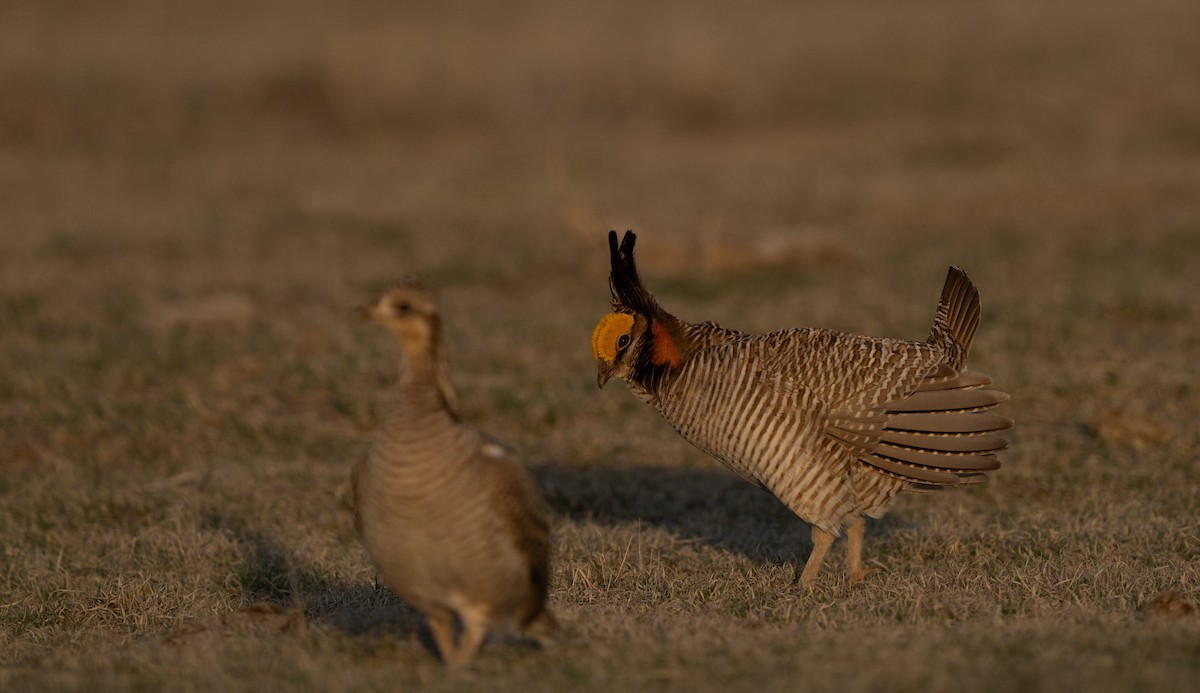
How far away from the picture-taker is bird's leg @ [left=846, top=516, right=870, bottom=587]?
18.0ft

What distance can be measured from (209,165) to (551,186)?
398 cm

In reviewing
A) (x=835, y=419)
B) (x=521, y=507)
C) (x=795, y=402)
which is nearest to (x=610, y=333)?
(x=795, y=402)

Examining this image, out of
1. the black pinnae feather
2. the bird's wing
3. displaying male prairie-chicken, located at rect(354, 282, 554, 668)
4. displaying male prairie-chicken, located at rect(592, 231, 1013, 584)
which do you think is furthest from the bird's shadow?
displaying male prairie-chicken, located at rect(354, 282, 554, 668)

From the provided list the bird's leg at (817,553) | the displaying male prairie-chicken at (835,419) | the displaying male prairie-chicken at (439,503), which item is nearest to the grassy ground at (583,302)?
the bird's leg at (817,553)

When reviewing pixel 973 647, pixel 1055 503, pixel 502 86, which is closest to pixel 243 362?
pixel 1055 503

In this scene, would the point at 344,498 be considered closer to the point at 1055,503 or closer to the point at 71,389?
the point at 71,389

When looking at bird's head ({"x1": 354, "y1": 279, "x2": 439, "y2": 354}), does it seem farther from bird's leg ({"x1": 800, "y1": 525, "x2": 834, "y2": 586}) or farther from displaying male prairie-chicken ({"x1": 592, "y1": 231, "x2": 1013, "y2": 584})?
bird's leg ({"x1": 800, "y1": 525, "x2": 834, "y2": 586})

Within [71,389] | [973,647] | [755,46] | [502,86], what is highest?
[755,46]

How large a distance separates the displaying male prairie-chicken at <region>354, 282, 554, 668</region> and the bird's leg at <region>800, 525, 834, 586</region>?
5.63 ft

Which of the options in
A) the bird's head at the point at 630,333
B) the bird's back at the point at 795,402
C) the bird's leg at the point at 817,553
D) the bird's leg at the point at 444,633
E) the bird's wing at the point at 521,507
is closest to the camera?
the bird's wing at the point at 521,507

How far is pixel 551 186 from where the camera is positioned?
50.6 feet

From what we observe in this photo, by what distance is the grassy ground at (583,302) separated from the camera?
4594mm

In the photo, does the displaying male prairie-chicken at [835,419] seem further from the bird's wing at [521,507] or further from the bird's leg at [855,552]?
the bird's wing at [521,507]

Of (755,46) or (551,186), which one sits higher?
(755,46)
